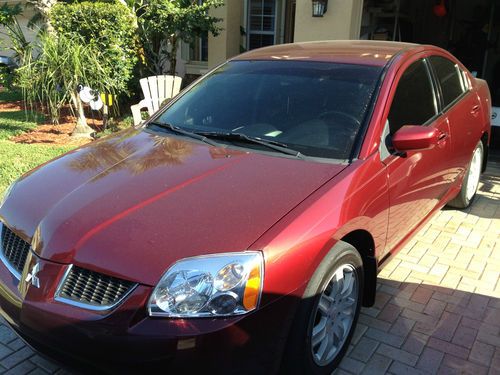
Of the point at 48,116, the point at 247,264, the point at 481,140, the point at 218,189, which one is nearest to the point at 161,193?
the point at 218,189

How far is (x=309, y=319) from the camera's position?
7.54 feet

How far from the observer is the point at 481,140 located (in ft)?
17.0

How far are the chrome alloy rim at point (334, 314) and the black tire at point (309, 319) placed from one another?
42 millimetres

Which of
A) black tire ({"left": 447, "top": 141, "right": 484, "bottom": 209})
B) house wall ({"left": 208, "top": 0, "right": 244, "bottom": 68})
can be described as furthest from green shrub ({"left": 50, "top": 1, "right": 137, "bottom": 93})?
black tire ({"left": 447, "top": 141, "right": 484, "bottom": 209})

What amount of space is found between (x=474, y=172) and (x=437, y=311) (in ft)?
7.51

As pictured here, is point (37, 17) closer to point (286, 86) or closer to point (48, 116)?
point (48, 116)

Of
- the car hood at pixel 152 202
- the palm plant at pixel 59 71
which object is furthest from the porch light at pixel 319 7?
the car hood at pixel 152 202

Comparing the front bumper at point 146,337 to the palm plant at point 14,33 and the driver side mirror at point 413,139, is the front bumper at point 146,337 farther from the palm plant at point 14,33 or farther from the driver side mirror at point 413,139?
the palm plant at point 14,33

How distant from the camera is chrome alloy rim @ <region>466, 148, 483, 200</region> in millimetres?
4980

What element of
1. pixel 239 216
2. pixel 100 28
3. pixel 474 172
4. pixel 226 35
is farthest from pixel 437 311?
pixel 226 35

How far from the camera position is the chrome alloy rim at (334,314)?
252cm

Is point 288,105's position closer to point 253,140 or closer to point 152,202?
point 253,140

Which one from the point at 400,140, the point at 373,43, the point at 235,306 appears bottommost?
the point at 235,306

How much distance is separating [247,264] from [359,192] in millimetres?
895
